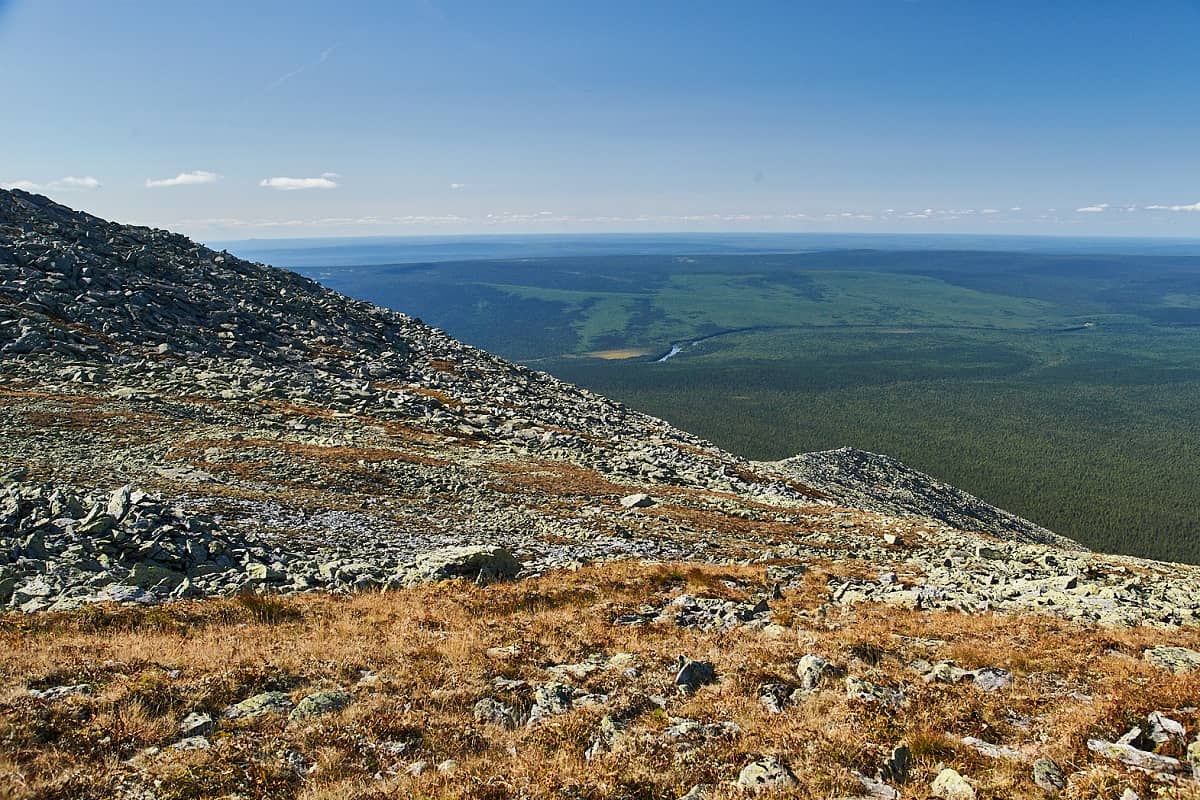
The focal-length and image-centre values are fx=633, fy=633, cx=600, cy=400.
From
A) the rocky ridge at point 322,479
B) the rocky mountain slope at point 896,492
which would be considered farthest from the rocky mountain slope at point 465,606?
the rocky mountain slope at point 896,492

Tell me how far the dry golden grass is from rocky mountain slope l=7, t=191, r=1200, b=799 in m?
0.07

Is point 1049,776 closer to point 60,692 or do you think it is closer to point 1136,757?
point 1136,757

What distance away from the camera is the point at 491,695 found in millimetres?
11938

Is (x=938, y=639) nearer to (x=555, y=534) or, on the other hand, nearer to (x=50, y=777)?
(x=555, y=534)

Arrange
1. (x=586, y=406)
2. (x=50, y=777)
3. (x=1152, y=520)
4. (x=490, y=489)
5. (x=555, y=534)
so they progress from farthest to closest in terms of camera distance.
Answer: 1. (x=1152, y=520)
2. (x=586, y=406)
3. (x=490, y=489)
4. (x=555, y=534)
5. (x=50, y=777)

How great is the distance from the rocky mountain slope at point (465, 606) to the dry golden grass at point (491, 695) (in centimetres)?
7

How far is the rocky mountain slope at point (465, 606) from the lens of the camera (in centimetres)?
945

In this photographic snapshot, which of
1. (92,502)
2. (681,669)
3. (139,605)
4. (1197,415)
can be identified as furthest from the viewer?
(1197,415)

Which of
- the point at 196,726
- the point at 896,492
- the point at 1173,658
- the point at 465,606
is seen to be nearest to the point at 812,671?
the point at 1173,658

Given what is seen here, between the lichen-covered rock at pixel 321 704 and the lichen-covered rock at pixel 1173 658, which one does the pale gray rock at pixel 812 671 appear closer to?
the lichen-covered rock at pixel 1173 658

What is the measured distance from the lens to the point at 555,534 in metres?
26.4

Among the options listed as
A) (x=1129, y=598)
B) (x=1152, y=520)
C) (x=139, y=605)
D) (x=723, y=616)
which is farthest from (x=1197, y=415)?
(x=139, y=605)

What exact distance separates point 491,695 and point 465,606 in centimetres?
570

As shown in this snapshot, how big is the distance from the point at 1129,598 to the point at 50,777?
27855mm
